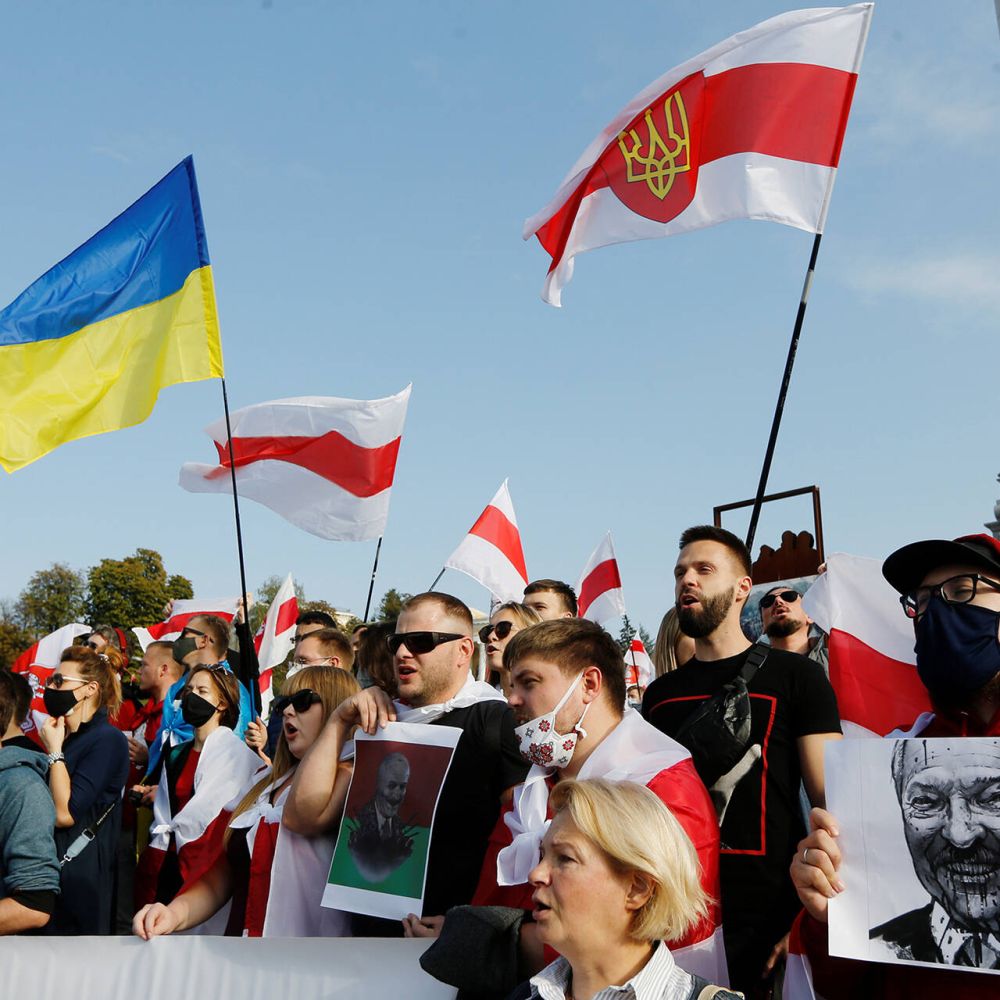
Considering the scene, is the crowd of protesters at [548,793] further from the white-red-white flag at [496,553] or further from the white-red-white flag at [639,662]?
the white-red-white flag at [639,662]

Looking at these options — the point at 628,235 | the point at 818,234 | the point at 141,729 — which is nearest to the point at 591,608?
the point at 141,729

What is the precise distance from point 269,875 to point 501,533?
6.36 metres

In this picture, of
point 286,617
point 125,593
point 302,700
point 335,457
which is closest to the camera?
point 302,700

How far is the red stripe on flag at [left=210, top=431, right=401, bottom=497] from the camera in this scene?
30.9ft

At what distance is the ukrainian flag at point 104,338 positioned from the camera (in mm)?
7277

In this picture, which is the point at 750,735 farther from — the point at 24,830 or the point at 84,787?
the point at 84,787

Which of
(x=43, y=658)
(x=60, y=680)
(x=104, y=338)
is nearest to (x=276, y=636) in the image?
(x=43, y=658)

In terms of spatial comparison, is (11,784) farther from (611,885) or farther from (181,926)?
(611,885)

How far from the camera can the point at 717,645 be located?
4.30 metres

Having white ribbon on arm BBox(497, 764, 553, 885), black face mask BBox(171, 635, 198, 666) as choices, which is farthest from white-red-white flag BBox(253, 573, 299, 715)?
white ribbon on arm BBox(497, 764, 553, 885)

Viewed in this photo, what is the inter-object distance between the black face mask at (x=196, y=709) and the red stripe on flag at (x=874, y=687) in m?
3.40

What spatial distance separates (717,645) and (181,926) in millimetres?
2293

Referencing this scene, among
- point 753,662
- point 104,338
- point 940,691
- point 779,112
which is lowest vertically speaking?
point 940,691

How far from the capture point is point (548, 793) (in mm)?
3531
